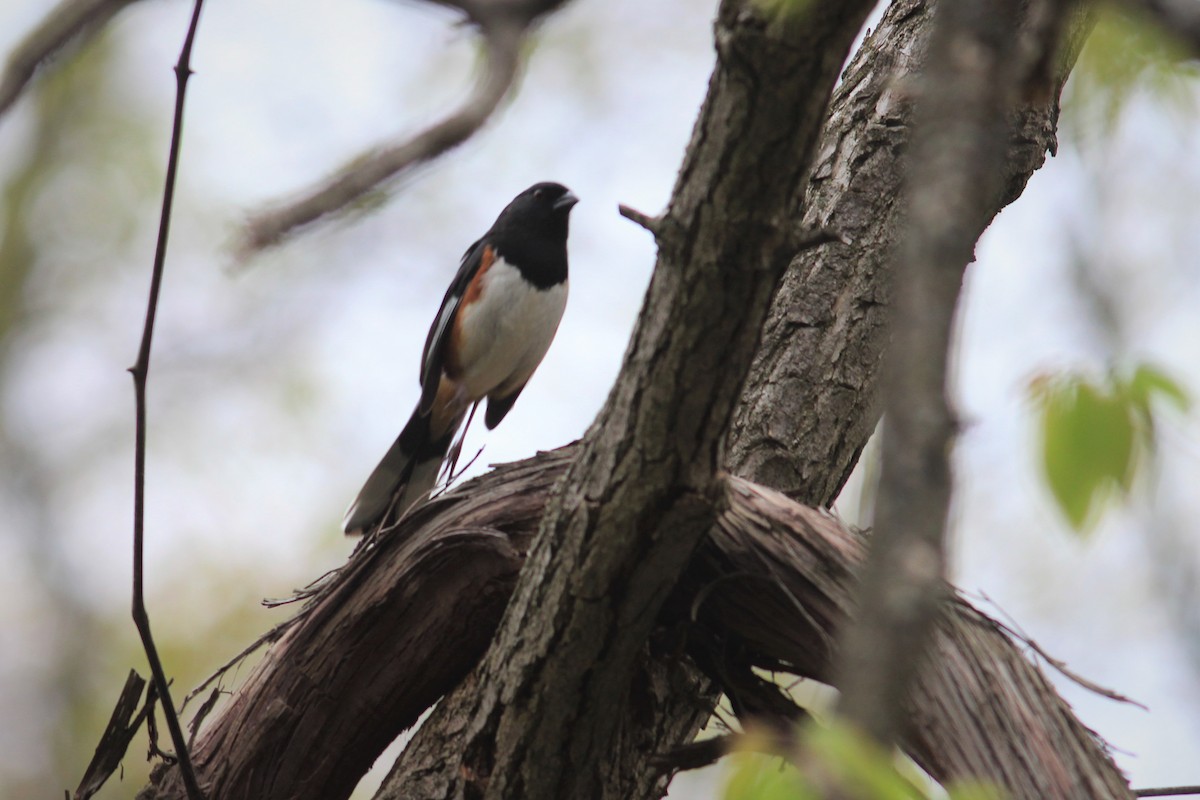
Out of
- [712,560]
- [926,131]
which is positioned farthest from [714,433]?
[926,131]

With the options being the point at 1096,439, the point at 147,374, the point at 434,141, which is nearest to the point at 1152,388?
the point at 1096,439

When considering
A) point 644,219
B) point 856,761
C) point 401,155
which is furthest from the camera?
point 644,219

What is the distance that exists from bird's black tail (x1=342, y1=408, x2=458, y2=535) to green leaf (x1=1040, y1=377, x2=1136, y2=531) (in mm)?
3030

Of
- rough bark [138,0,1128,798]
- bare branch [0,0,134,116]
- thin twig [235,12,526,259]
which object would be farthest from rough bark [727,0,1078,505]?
bare branch [0,0,134,116]

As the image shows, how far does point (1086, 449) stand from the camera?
123 cm

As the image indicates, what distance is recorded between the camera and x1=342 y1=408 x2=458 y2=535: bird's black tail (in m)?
4.08

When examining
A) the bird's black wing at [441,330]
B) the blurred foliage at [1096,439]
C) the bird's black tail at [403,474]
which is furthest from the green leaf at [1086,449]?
Result: the bird's black wing at [441,330]

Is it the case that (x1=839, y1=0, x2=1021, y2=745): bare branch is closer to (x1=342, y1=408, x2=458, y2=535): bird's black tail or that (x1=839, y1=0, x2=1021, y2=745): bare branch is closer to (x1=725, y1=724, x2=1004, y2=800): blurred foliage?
(x1=725, y1=724, x2=1004, y2=800): blurred foliage

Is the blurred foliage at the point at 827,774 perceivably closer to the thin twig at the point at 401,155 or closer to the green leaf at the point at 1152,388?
the green leaf at the point at 1152,388

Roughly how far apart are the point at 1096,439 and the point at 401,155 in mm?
818

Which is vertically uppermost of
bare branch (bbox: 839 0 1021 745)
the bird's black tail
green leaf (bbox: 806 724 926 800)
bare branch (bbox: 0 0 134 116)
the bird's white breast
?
the bird's white breast

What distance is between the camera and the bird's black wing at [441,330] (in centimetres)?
484

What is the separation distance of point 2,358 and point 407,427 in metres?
7.38

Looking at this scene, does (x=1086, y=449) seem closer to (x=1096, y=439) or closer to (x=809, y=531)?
Result: (x=1096, y=439)
